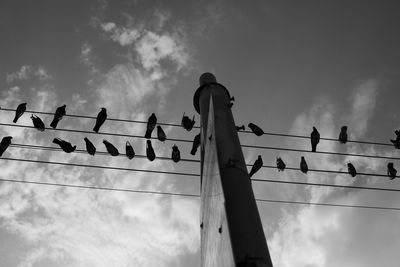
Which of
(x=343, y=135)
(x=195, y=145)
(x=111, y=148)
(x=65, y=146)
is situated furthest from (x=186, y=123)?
(x=343, y=135)

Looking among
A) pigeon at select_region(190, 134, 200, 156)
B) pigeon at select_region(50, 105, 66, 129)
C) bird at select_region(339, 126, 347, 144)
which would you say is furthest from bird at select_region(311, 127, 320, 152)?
pigeon at select_region(50, 105, 66, 129)

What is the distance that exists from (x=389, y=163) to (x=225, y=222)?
425 inches

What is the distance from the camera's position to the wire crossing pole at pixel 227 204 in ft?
12.8

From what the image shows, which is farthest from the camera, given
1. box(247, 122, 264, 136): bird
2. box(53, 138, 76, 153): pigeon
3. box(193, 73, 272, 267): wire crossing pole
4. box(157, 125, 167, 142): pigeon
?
Answer: box(247, 122, 264, 136): bird

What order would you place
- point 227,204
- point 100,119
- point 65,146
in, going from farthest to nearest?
point 100,119 < point 65,146 < point 227,204

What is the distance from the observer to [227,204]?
4434mm

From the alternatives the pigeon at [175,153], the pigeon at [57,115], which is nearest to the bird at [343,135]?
the pigeon at [175,153]

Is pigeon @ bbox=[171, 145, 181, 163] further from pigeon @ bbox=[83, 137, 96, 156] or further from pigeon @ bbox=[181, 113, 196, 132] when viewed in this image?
pigeon @ bbox=[83, 137, 96, 156]

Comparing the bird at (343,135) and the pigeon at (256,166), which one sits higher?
the bird at (343,135)

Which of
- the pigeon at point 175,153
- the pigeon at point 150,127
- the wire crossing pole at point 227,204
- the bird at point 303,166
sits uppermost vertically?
the pigeon at point 150,127

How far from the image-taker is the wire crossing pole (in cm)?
390

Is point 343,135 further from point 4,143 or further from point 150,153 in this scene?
point 4,143

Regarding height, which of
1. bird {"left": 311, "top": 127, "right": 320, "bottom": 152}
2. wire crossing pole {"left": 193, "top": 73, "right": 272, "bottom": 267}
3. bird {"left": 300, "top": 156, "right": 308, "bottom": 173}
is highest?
bird {"left": 311, "top": 127, "right": 320, "bottom": 152}

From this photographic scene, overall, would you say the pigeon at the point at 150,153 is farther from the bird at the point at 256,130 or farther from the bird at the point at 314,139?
the bird at the point at 314,139
